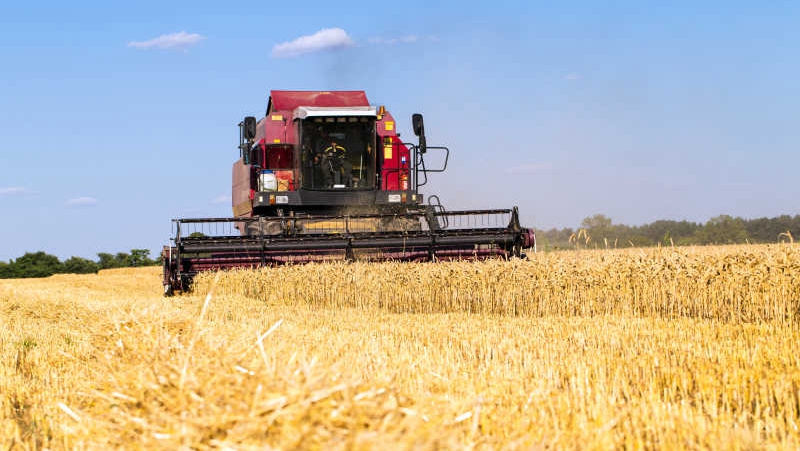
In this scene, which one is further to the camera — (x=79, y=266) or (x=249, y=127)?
(x=79, y=266)

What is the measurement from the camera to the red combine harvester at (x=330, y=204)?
12.5m

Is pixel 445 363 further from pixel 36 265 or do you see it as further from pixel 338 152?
pixel 36 265

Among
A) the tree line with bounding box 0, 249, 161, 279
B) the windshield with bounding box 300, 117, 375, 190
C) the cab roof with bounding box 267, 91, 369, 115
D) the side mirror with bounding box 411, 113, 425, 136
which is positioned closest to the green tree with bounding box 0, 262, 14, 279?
the tree line with bounding box 0, 249, 161, 279

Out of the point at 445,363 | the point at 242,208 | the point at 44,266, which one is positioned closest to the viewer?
the point at 445,363

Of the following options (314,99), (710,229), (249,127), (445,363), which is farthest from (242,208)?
(710,229)

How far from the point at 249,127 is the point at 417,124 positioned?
274 cm

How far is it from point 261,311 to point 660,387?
5761 millimetres

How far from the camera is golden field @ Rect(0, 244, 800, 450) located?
111 inches

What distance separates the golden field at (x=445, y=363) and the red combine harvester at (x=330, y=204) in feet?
4.89

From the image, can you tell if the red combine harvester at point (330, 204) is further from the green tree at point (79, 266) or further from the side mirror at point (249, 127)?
the green tree at point (79, 266)

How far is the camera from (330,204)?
44.8 feet

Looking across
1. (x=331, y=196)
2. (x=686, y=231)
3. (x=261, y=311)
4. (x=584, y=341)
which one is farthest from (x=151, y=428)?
(x=686, y=231)

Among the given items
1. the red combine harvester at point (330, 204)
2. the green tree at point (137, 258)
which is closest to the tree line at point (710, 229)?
the green tree at point (137, 258)

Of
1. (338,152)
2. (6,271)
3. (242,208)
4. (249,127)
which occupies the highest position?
(249,127)
